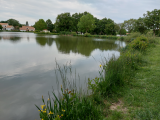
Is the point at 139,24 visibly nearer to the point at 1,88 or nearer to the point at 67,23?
the point at 67,23

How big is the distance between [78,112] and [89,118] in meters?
0.21

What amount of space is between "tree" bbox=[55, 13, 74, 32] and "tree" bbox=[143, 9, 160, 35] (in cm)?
3158

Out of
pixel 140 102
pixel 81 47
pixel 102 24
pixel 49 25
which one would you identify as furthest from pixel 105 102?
pixel 49 25

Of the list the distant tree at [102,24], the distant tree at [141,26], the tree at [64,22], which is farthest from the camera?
the tree at [64,22]

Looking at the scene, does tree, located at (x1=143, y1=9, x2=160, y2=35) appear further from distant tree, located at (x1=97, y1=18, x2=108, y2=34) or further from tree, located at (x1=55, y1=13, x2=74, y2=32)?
tree, located at (x1=55, y1=13, x2=74, y2=32)

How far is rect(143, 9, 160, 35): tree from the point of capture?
91.1 feet

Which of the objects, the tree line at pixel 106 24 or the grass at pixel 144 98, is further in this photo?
the tree line at pixel 106 24

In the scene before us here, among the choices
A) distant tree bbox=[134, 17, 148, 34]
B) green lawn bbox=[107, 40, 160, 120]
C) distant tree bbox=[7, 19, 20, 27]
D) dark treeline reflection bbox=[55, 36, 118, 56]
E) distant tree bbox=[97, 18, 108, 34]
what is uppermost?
distant tree bbox=[7, 19, 20, 27]

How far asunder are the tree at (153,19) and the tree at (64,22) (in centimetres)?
3158

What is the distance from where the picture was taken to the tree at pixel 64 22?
53438 mm

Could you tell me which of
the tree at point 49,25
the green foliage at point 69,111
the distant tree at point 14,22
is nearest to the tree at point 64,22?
the tree at point 49,25

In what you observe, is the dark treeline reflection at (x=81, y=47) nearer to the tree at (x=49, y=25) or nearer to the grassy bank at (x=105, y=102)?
the grassy bank at (x=105, y=102)

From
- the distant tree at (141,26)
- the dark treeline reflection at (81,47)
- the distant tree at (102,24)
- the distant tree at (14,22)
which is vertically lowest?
the dark treeline reflection at (81,47)

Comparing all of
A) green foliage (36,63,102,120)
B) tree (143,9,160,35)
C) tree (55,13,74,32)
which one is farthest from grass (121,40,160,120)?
tree (55,13,74,32)
